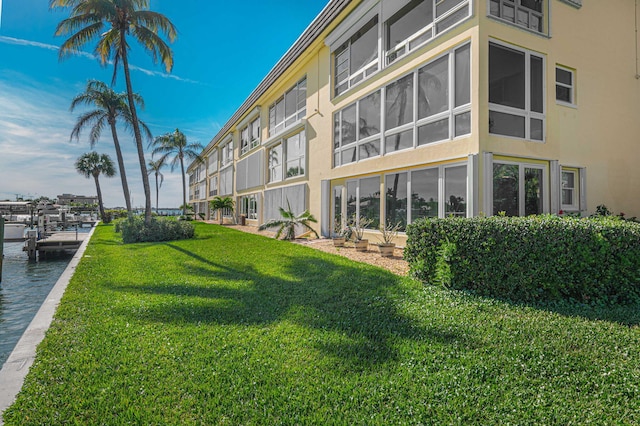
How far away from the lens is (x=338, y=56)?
14922 millimetres

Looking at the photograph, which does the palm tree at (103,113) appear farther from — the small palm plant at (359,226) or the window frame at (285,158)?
the small palm plant at (359,226)

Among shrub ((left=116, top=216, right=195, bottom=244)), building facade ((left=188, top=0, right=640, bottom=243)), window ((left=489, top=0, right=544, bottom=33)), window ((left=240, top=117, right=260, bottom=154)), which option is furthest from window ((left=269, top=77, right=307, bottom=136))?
window ((left=489, top=0, right=544, bottom=33))

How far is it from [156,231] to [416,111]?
13476 mm

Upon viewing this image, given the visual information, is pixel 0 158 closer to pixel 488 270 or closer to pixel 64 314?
pixel 64 314

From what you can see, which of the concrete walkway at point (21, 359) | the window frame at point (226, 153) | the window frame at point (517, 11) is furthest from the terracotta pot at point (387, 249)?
the window frame at point (226, 153)

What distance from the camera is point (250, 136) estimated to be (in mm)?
27469

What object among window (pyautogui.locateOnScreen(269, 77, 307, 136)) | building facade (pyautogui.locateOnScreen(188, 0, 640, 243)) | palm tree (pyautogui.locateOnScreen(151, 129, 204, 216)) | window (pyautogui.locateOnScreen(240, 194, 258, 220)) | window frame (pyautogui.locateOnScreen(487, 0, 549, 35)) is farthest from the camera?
palm tree (pyautogui.locateOnScreen(151, 129, 204, 216))

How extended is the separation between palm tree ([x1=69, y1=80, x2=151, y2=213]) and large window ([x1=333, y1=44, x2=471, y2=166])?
17920mm

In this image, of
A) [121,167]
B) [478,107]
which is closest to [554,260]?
[478,107]

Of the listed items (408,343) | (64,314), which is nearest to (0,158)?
(64,314)

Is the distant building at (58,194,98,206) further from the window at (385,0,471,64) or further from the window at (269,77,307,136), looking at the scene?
the window at (385,0,471,64)

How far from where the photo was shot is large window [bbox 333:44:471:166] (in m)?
9.02

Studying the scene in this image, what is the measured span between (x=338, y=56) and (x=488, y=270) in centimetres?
1249

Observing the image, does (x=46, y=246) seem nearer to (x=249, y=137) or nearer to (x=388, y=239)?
(x=249, y=137)
